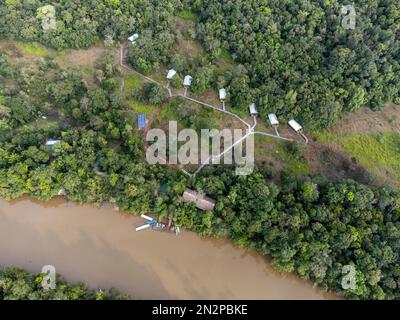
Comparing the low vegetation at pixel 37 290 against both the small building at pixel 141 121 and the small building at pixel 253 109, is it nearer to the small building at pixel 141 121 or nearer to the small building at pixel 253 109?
the small building at pixel 141 121

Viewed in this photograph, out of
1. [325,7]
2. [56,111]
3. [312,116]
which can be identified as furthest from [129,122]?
[325,7]

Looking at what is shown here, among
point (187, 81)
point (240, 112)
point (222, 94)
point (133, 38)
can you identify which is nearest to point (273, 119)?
point (240, 112)

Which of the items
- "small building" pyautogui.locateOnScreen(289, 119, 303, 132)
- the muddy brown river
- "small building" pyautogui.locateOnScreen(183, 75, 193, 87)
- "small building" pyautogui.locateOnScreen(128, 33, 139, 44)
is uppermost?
"small building" pyautogui.locateOnScreen(128, 33, 139, 44)

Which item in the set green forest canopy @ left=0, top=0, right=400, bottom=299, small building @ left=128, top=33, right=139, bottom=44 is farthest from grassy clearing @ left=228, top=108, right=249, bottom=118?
small building @ left=128, top=33, right=139, bottom=44

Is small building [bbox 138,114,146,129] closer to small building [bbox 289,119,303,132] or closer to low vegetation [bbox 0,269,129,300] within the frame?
small building [bbox 289,119,303,132]

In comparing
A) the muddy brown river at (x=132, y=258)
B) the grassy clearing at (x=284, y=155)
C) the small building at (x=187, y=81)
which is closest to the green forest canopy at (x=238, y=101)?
the muddy brown river at (x=132, y=258)

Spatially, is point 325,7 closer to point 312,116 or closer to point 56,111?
point 312,116

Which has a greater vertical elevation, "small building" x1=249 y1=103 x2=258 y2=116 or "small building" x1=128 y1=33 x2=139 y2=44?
"small building" x1=128 y1=33 x2=139 y2=44
